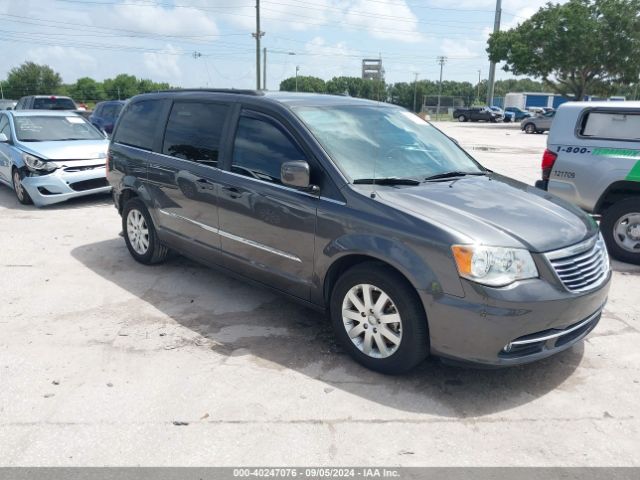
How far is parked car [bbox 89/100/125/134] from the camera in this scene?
1822 cm

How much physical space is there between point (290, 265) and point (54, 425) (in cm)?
187

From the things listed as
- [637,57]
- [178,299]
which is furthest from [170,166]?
[637,57]

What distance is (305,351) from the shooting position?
4.06 m

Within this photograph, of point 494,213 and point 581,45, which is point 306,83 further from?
point 494,213

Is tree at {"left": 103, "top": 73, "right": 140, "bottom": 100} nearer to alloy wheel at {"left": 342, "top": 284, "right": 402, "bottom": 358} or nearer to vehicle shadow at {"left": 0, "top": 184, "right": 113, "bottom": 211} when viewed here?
vehicle shadow at {"left": 0, "top": 184, "right": 113, "bottom": 211}

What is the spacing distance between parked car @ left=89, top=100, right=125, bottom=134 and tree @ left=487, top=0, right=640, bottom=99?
37.8 m

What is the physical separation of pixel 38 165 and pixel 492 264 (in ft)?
26.6

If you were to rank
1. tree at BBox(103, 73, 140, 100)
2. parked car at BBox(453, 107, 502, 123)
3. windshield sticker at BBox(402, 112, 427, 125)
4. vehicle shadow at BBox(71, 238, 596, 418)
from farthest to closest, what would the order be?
tree at BBox(103, 73, 140, 100) < parked car at BBox(453, 107, 502, 123) < windshield sticker at BBox(402, 112, 427, 125) < vehicle shadow at BBox(71, 238, 596, 418)

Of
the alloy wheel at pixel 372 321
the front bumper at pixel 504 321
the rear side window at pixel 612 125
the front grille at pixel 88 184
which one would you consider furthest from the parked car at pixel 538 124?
the alloy wheel at pixel 372 321

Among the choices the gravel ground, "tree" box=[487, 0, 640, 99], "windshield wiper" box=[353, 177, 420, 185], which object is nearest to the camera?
the gravel ground

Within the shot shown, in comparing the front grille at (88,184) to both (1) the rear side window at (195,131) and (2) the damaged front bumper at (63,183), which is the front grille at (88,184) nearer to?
(2) the damaged front bumper at (63,183)


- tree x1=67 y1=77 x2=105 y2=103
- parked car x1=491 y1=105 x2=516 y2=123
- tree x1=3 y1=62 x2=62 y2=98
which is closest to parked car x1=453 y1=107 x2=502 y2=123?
parked car x1=491 y1=105 x2=516 y2=123

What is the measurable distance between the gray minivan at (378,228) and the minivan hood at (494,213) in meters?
0.01

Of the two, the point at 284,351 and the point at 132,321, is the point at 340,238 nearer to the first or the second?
the point at 284,351
